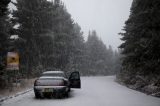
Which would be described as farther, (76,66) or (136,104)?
(76,66)

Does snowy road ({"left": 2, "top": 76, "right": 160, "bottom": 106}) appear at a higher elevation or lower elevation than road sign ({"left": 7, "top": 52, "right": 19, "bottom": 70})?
lower

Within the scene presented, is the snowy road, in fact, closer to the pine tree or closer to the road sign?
the road sign

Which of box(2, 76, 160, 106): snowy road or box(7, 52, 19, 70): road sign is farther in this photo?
box(7, 52, 19, 70): road sign

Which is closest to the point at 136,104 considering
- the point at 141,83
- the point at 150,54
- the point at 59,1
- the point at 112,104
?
the point at 112,104

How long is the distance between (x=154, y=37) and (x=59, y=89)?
5.97 meters

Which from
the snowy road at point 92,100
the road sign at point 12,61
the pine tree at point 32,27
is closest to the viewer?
the snowy road at point 92,100

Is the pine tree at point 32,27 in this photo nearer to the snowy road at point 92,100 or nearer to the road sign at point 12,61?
the road sign at point 12,61

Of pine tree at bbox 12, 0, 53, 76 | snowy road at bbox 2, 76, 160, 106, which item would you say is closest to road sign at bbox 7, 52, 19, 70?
snowy road at bbox 2, 76, 160, 106

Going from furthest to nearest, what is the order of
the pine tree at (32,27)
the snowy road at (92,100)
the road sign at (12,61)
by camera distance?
the pine tree at (32,27), the road sign at (12,61), the snowy road at (92,100)

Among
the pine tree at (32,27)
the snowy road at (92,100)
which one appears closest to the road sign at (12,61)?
the snowy road at (92,100)

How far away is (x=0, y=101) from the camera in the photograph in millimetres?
15969

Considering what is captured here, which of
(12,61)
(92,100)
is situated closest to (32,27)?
(12,61)

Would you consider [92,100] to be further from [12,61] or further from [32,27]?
[32,27]

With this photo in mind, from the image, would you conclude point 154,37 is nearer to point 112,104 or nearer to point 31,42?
point 112,104
